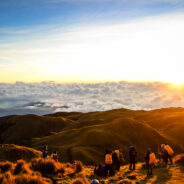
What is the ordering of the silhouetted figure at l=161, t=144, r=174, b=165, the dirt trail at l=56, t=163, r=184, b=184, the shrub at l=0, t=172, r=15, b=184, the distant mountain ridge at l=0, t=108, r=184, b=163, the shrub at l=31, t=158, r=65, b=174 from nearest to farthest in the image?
the shrub at l=0, t=172, r=15, b=184, the dirt trail at l=56, t=163, r=184, b=184, the shrub at l=31, t=158, r=65, b=174, the silhouetted figure at l=161, t=144, r=174, b=165, the distant mountain ridge at l=0, t=108, r=184, b=163

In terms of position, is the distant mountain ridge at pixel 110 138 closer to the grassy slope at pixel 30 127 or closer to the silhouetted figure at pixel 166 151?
the silhouetted figure at pixel 166 151

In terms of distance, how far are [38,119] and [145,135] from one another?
104m

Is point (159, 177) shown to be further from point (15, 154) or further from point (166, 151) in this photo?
point (15, 154)

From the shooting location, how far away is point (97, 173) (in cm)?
1744

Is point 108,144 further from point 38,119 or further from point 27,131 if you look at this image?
point 38,119

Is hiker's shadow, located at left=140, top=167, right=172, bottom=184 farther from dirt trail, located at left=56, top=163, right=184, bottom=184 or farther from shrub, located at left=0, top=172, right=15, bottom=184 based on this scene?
shrub, located at left=0, top=172, right=15, bottom=184

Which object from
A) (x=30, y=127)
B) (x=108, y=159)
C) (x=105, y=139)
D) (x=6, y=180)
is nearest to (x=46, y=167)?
(x=108, y=159)

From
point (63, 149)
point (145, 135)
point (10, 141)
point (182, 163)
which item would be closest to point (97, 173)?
point (182, 163)

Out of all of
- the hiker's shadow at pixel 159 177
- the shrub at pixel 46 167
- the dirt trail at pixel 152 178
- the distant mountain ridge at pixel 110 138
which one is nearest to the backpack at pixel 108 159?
the dirt trail at pixel 152 178

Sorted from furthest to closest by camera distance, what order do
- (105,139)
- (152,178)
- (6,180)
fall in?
(105,139) < (152,178) < (6,180)

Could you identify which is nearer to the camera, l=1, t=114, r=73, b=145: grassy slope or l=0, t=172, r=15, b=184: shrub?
l=0, t=172, r=15, b=184: shrub

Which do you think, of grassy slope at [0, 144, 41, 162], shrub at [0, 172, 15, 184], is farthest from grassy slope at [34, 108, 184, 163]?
shrub at [0, 172, 15, 184]

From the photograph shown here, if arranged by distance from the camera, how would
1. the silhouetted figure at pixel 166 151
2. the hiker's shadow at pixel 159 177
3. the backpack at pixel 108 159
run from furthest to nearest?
the silhouetted figure at pixel 166 151, the backpack at pixel 108 159, the hiker's shadow at pixel 159 177

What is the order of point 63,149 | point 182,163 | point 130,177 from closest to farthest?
point 130,177 → point 182,163 → point 63,149
